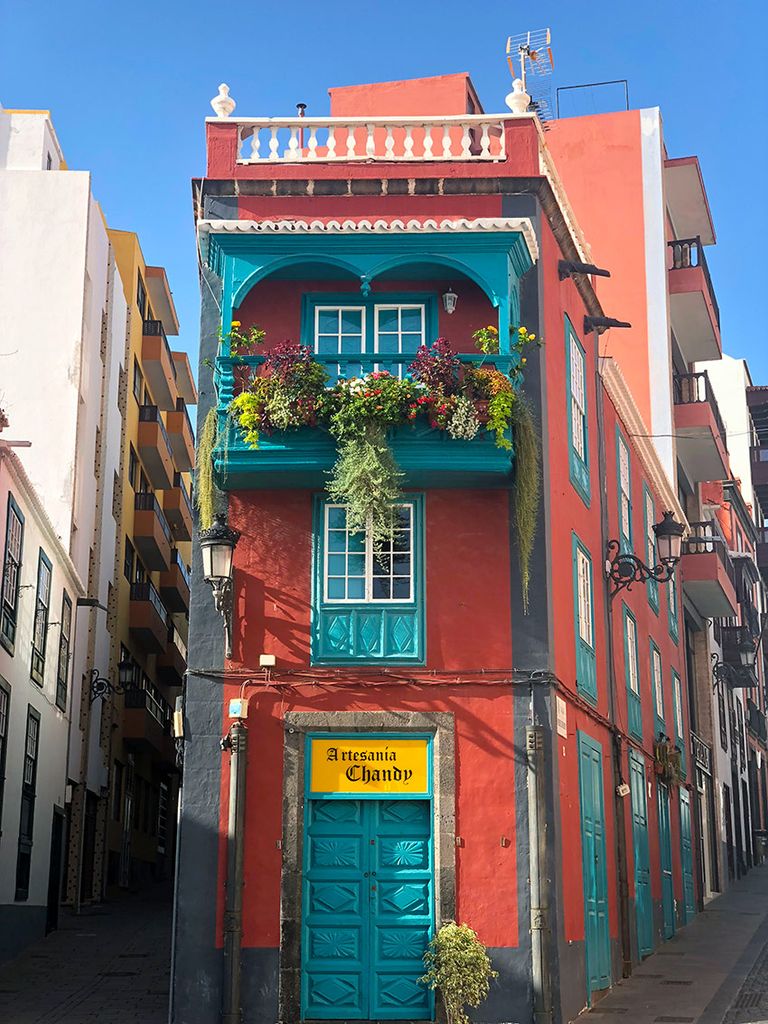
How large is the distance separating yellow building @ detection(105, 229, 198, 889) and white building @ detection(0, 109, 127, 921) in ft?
8.54

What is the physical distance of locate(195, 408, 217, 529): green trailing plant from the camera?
1653 cm

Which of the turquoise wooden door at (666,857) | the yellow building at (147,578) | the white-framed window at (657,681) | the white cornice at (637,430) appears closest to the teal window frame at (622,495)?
the white cornice at (637,430)

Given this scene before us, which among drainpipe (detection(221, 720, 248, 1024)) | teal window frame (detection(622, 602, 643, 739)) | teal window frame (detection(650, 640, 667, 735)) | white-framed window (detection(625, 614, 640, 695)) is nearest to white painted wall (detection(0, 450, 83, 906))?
drainpipe (detection(221, 720, 248, 1024))

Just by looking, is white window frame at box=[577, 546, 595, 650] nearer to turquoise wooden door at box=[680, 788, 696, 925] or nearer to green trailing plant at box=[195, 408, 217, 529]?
green trailing plant at box=[195, 408, 217, 529]

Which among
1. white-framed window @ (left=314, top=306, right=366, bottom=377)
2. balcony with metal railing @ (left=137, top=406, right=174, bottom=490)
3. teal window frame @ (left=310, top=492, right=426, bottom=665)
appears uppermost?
balcony with metal railing @ (left=137, top=406, right=174, bottom=490)

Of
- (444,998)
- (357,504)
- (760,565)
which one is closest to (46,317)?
(357,504)

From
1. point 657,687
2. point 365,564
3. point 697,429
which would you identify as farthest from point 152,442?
point 365,564

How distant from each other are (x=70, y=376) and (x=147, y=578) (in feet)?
40.2

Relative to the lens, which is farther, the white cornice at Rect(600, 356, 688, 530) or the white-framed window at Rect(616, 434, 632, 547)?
the white-framed window at Rect(616, 434, 632, 547)

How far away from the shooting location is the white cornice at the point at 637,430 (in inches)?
869

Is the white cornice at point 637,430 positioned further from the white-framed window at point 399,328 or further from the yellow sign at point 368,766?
the yellow sign at point 368,766

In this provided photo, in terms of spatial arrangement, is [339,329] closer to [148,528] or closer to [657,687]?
[657,687]

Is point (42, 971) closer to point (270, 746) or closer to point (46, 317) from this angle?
point (270, 746)

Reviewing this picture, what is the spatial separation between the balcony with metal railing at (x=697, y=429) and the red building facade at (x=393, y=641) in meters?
12.2
